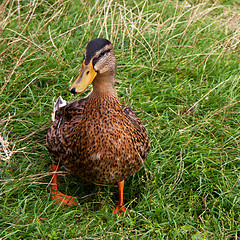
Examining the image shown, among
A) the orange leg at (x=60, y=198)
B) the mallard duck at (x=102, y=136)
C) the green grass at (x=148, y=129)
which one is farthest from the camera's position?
the orange leg at (x=60, y=198)

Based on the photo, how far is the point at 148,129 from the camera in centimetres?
345

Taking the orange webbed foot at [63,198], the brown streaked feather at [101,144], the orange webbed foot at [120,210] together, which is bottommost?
the orange webbed foot at [120,210]

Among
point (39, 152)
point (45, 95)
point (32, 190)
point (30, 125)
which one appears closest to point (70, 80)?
point (45, 95)

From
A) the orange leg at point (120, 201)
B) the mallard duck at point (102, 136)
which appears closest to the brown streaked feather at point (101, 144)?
the mallard duck at point (102, 136)

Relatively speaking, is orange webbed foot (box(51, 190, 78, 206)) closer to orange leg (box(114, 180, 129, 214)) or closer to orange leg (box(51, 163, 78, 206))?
orange leg (box(51, 163, 78, 206))

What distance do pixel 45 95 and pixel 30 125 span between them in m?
0.40

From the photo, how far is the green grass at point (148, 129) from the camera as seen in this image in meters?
2.65

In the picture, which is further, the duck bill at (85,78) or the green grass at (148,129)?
the green grass at (148,129)

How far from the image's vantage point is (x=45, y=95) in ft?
12.0

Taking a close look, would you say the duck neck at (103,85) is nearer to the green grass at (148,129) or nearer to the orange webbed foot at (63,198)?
the green grass at (148,129)

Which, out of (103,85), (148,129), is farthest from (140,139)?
(148,129)

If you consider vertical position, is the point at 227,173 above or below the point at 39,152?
below

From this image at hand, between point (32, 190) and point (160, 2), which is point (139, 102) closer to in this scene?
point (32, 190)

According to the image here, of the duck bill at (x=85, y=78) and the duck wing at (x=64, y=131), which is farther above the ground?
the duck bill at (x=85, y=78)
